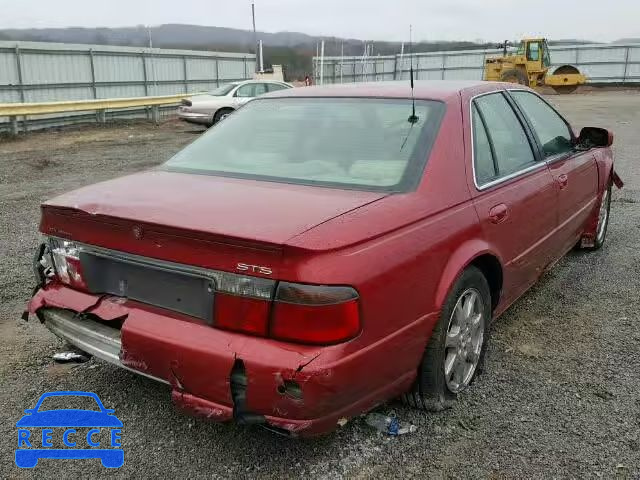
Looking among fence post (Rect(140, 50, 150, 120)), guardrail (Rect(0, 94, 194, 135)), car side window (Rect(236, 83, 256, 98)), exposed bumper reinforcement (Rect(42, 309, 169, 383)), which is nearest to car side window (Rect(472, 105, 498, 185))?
exposed bumper reinforcement (Rect(42, 309, 169, 383))

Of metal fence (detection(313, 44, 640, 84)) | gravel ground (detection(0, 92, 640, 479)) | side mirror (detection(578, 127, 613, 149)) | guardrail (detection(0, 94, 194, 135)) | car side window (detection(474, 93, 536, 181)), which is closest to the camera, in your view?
gravel ground (detection(0, 92, 640, 479))

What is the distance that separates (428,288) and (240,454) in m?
1.08

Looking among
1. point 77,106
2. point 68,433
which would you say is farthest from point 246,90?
point 68,433

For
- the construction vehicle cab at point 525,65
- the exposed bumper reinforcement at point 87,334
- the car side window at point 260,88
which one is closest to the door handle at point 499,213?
the exposed bumper reinforcement at point 87,334

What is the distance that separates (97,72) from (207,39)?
7067 mm

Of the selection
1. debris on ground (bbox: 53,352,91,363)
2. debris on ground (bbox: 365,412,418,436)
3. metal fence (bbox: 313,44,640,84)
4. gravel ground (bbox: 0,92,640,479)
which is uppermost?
metal fence (bbox: 313,44,640,84)

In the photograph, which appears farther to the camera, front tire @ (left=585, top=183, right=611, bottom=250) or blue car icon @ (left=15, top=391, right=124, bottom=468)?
front tire @ (left=585, top=183, right=611, bottom=250)

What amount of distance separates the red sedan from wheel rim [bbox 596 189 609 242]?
181 centimetres

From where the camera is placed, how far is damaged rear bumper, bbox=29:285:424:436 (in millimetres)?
2113

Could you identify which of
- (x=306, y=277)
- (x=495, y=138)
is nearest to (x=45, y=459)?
(x=306, y=277)

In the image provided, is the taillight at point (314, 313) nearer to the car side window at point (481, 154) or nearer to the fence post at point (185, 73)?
the car side window at point (481, 154)

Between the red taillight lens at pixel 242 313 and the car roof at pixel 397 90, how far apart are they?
164 cm

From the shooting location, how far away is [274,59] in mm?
26234

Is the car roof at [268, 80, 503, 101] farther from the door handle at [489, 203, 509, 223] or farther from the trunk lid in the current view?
the trunk lid
